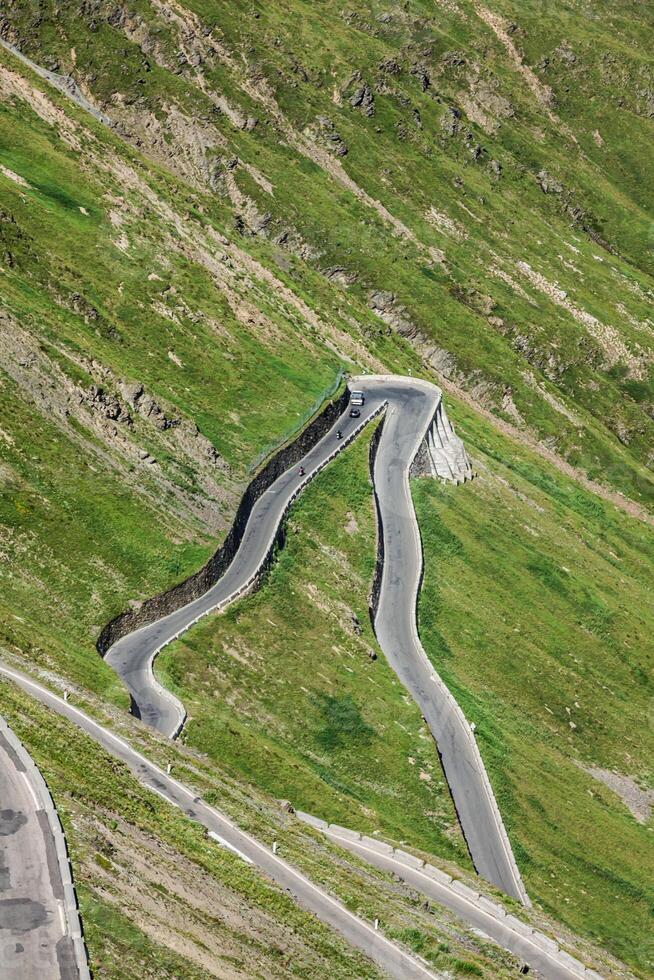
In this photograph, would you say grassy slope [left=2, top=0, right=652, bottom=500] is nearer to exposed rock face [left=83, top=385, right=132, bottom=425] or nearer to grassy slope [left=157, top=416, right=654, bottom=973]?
grassy slope [left=157, top=416, right=654, bottom=973]

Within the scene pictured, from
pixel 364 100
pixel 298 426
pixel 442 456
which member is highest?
pixel 364 100

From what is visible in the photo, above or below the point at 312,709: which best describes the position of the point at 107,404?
above

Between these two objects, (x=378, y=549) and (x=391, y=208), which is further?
(x=391, y=208)

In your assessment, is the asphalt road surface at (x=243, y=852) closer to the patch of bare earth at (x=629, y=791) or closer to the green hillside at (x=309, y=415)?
the green hillside at (x=309, y=415)

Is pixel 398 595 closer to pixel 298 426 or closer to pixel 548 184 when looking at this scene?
pixel 298 426

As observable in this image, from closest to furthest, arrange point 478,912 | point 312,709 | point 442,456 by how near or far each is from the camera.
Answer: point 478,912 < point 312,709 < point 442,456

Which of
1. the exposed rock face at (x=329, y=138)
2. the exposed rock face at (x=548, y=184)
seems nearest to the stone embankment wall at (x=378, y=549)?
the exposed rock face at (x=329, y=138)

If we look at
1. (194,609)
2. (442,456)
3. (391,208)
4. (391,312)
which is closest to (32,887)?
(194,609)
